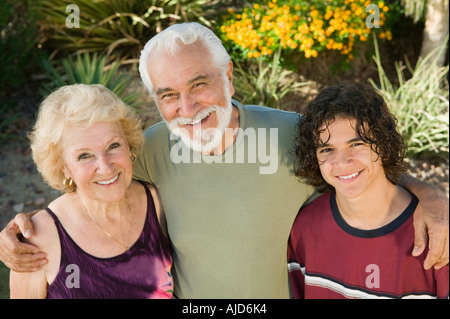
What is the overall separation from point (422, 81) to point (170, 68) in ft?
11.8

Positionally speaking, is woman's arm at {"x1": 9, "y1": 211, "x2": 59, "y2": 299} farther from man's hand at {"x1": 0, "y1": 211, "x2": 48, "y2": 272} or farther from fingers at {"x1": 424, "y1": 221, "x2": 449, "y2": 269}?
fingers at {"x1": 424, "y1": 221, "x2": 449, "y2": 269}

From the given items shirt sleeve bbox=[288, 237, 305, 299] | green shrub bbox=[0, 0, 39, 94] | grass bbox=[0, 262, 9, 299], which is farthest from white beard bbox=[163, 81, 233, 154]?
green shrub bbox=[0, 0, 39, 94]

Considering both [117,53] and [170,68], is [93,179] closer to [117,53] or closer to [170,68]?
[170,68]

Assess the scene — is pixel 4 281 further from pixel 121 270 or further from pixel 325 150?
pixel 325 150

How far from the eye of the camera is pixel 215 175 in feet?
8.21

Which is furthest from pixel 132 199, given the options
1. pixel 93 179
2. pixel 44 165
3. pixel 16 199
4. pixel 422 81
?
pixel 422 81

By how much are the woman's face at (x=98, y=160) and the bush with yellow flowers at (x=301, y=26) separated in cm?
332

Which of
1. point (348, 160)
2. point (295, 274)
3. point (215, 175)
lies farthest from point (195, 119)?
point (295, 274)

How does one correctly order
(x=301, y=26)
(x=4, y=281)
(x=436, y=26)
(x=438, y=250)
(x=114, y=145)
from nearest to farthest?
(x=438, y=250), (x=114, y=145), (x=4, y=281), (x=301, y=26), (x=436, y=26)

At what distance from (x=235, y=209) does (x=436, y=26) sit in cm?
445

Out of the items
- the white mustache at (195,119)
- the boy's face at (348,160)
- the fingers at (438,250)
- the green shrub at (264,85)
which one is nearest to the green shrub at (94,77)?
the green shrub at (264,85)

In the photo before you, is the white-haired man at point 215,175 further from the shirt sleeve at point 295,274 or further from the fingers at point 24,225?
the fingers at point 24,225

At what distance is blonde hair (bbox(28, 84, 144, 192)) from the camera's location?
2246mm

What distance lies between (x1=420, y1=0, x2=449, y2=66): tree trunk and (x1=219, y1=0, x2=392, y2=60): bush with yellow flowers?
1.90 feet
